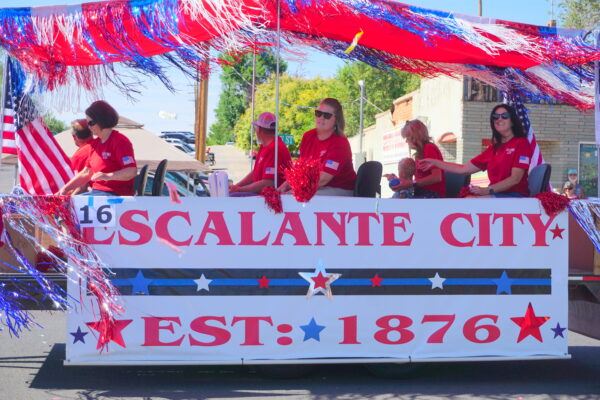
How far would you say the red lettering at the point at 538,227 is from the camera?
5715 mm

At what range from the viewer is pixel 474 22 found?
571 cm

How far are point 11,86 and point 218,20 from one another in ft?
5.93

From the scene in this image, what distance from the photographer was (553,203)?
18.6 feet

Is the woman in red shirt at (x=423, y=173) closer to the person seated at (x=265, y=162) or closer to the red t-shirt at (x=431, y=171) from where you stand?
the red t-shirt at (x=431, y=171)

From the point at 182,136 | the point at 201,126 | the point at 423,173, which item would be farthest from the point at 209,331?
the point at 182,136

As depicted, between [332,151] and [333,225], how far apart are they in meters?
0.88

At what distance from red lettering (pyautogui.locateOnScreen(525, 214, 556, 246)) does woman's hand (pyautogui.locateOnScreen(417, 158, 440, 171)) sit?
991mm

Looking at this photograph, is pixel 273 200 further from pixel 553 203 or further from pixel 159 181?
pixel 553 203

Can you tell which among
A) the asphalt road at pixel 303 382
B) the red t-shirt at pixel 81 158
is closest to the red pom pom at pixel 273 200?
the asphalt road at pixel 303 382

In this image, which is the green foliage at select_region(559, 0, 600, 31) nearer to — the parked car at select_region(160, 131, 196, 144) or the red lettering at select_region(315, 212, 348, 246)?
the parked car at select_region(160, 131, 196, 144)

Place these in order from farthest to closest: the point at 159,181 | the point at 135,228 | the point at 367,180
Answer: the point at 159,181 → the point at 367,180 → the point at 135,228

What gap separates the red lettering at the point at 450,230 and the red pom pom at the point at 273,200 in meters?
1.19

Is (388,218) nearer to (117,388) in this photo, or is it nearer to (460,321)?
(460,321)

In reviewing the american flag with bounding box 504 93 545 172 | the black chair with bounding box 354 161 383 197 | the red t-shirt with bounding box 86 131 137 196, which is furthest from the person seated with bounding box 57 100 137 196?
the american flag with bounding box 504 93 545 172
